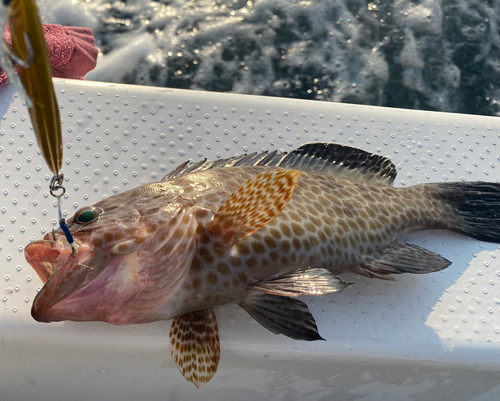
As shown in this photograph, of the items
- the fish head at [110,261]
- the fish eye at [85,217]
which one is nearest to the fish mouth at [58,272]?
the fish head at [110,261]

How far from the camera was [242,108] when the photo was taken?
321 centimetres

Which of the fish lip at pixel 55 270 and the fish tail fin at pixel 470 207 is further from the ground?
the fish lip at pixel 55 270

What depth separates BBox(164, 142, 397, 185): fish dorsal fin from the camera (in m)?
2.70

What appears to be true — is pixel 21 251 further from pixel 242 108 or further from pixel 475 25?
pixel 475 25

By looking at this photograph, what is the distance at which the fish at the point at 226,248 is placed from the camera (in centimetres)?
194

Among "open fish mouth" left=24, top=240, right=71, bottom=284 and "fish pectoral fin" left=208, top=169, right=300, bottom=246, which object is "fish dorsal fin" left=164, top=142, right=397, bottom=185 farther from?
"open fish mouth" left=24, top=240, right=71, bottom=284

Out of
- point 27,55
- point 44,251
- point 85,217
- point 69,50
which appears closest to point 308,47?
point 69,50

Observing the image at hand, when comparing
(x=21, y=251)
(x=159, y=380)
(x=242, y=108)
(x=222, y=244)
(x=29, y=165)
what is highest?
(x=242, y=108)

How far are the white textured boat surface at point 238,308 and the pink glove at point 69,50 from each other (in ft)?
1.29

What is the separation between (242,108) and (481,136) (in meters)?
1.77

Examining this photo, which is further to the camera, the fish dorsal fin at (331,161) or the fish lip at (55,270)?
the fish dorsal fin at (331,161)

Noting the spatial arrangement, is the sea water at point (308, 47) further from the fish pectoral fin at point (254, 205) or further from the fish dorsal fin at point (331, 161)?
the fish pectoral fin at point (254, 205)

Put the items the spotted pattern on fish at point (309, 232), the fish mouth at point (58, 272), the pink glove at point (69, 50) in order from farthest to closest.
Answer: the pink glove at point (69, 50) → the spotted pattern on fish at point (309, 232) → the fish mouth at point (58, 272)

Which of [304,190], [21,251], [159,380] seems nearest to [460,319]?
[304,190]
